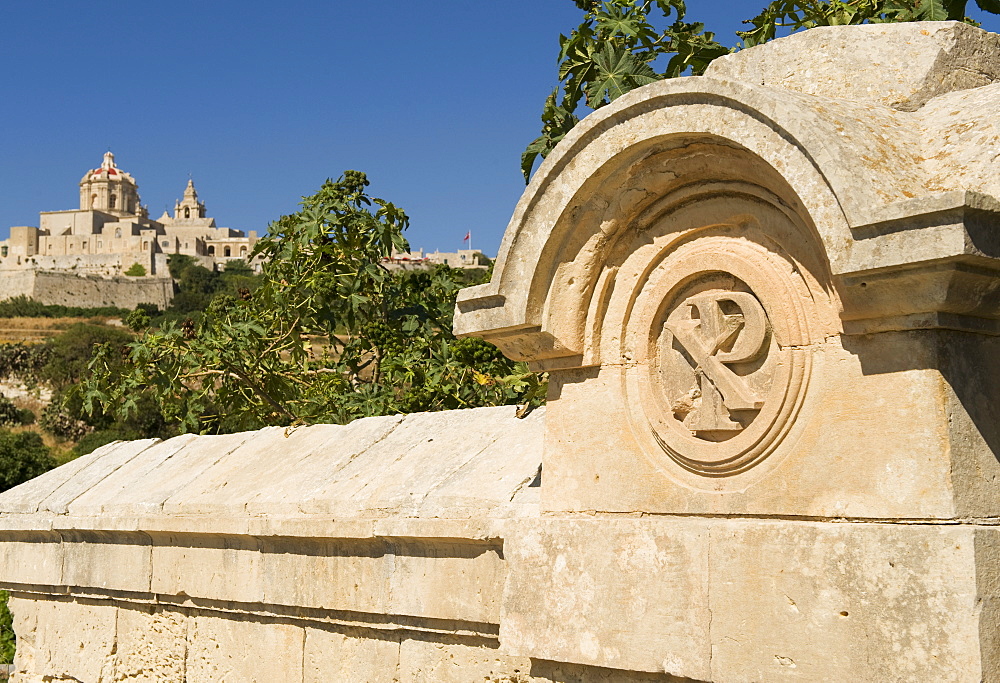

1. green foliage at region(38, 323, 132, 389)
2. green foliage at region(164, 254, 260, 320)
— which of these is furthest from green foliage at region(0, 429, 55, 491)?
green foliage at region(164, 254, 260, 320)

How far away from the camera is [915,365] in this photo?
2.97m

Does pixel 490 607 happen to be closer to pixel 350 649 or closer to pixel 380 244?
pixel 350 649

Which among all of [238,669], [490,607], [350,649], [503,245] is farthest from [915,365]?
[238,669]

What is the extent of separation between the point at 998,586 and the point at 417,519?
232 cm

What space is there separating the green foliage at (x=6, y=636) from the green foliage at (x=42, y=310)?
8254 centimetres

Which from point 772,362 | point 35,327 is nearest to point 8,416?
point 35,327

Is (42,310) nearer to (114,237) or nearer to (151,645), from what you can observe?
(114,237)

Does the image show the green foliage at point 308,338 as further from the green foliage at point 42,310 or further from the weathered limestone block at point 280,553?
the green foliage at point 42,310

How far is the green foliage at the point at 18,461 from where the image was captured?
25620 mm

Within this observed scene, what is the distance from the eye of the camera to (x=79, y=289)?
9100cm

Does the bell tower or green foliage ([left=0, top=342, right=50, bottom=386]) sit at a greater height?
the bell tower

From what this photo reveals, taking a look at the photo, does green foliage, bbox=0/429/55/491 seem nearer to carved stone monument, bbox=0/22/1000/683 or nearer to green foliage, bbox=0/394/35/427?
green foliage, bbox=0/394/35/427

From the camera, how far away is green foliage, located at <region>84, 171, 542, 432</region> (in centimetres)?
818

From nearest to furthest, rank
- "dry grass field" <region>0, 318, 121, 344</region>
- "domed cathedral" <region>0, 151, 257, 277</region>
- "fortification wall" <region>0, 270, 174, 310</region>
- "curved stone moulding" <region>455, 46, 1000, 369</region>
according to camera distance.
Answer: "curved stone moulding" <region>455, 46, 1000, 369</region>
"dry grass field" <region>0, 318, 121, 344</region>
"fortification wall" <region>0, 270, 174, 310</region>
"domed cathedral" <region>0, 151, 257, 277</region>
